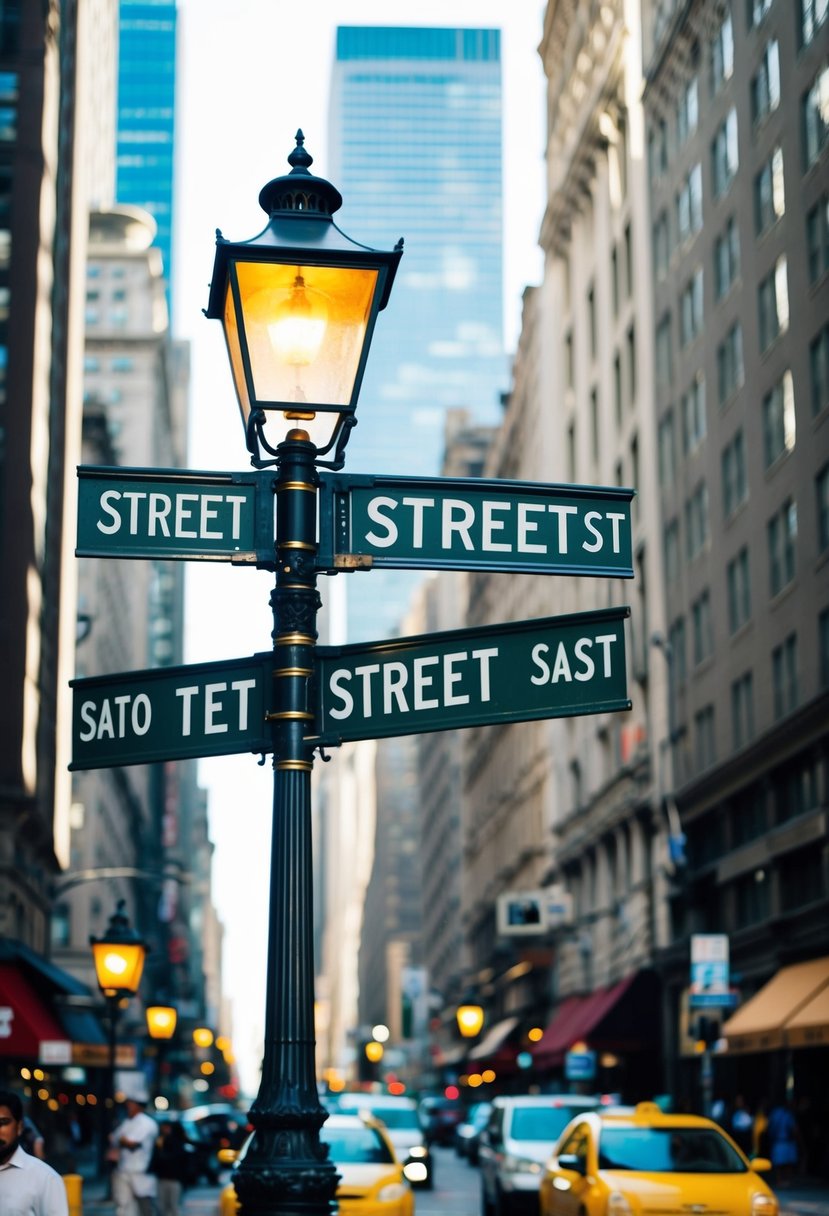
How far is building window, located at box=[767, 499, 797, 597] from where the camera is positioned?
43188 millimetres

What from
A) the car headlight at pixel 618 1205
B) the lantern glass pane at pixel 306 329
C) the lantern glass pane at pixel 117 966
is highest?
the lantern glass pane at pixel 306 329

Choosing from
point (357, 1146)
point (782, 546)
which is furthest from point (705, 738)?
point (357, 1146)

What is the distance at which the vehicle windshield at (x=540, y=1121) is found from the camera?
84.5ft

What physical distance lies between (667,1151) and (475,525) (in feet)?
38.2

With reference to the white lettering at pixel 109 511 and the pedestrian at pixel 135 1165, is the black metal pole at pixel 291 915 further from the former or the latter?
the pedestrian at pixel 135 1165

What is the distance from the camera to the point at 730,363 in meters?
49.9

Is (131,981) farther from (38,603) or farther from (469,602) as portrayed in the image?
(469,602)

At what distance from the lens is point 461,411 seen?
146 metres

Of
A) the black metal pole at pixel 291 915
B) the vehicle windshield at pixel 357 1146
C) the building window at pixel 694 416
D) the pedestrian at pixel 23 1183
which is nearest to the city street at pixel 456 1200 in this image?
the vehicle windshield at pixel 357 1146

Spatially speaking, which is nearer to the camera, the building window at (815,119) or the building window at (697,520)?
the building window at (815,119)

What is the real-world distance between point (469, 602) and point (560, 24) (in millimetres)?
38394

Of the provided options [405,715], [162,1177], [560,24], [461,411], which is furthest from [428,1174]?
[461,411]

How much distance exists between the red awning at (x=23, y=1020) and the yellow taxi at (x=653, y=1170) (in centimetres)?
2327

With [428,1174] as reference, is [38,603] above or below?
above
